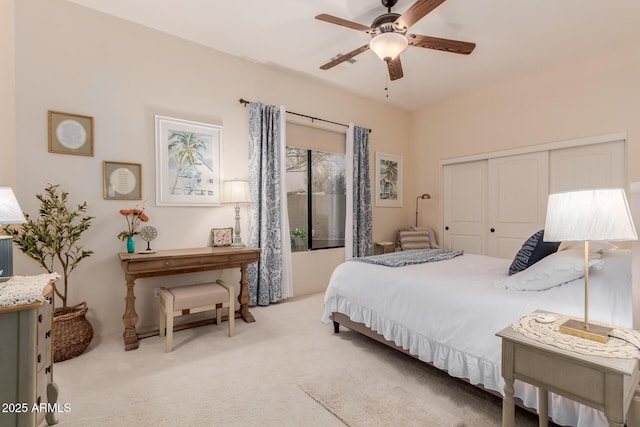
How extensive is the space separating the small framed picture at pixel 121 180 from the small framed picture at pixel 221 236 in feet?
2.70

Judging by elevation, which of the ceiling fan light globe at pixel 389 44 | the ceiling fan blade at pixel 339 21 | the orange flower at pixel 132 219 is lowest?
the orange flower at pixel 132 219

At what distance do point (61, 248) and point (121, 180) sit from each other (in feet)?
2.56

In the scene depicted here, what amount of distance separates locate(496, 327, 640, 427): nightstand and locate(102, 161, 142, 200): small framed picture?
3200 mm

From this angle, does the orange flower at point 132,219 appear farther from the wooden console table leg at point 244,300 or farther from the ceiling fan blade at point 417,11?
the ceiling fan blade at point 417,11

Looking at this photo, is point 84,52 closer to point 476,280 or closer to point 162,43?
point 162,43

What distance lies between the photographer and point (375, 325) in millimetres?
2447

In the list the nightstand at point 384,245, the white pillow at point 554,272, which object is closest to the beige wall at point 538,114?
the nightstand at point 384,245

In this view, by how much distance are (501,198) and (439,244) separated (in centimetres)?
123

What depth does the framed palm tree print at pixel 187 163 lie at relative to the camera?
316 cm

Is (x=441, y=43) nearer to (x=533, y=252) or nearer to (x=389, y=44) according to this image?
(x=389, y=44)

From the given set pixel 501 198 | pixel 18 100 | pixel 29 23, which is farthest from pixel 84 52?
pixel 501 198

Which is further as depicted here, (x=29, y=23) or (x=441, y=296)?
(x=29, y=23)

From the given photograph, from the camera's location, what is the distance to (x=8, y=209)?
5.07 feet

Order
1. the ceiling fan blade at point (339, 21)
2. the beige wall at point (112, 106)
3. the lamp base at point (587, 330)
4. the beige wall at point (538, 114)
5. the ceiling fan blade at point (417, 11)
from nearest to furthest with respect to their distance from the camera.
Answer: the lamp base at point (587, 330)
the ceiling fan blade at point (417, 11)
the ceiling fan blade at point (339, 21)
the beige wall at point (112, 106)
the beige wall at point (538, 114)
